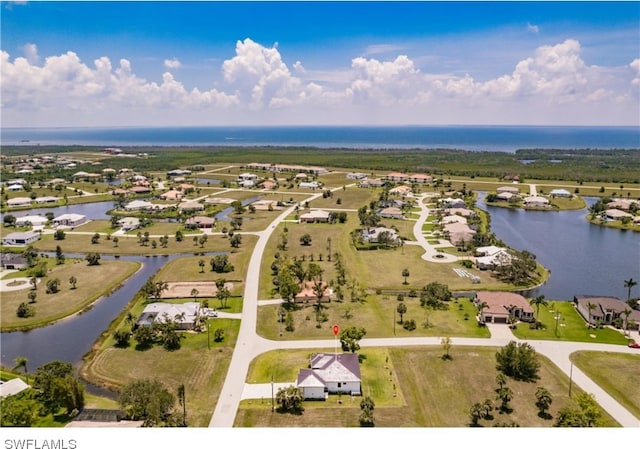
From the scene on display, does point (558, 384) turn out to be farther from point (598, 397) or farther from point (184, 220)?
point (184, 220)

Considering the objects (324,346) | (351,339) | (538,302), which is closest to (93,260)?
(324,346)

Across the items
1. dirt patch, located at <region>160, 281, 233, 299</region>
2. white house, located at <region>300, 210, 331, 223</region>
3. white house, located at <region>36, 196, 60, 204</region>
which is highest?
white house, located at <region>36, 196, 60, 204</region>

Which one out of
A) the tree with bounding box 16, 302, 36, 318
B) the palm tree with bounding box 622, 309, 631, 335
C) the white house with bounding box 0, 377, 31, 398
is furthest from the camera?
the tree with bounding box 16, 302, 36, 318

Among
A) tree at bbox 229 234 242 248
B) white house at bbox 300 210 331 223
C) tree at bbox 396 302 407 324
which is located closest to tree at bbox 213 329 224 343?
tree at bbox 396 302 407 324

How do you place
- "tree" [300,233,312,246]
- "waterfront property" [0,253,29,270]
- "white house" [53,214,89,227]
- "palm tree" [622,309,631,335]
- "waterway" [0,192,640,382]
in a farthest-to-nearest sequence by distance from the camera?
1. "white house" [53,214,89,227]
2. "tree" [300,233,312,246]
3. "waterfront property" [0,253,29,270]
4. "palm tree" [622,309,631,335]
5. "waterway" [0,192,640,382]

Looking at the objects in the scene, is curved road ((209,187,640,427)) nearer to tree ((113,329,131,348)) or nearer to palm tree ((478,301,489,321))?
palm tree ((478,301,489,321))

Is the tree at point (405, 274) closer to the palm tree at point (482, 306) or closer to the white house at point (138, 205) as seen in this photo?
the palm tree at point (482, 306)
